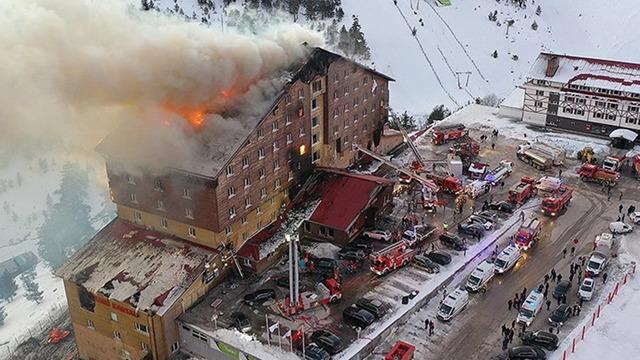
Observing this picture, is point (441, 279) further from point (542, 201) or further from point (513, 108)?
point (513, 108)

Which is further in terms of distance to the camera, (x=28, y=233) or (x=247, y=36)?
(x=28, y=233)

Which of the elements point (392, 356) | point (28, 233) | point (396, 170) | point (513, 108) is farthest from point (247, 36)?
point (28, 233)

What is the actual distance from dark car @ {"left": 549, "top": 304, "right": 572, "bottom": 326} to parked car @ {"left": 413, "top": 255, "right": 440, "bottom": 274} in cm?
854

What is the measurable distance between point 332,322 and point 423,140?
33.9 metres

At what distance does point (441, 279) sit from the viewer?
1850 inches

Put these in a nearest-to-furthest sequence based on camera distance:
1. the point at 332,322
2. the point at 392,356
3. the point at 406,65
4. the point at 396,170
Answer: the point at 392,356 → the point at 332,322 → the point at 396,170 → the point at 406,65

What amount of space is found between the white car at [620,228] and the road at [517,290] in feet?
2.34

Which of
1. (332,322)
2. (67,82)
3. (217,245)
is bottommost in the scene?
(332,322)

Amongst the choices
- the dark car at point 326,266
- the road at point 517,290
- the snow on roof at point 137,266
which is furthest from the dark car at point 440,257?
the snow on roof at point 137,266

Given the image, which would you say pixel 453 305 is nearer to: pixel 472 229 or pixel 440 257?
pixel 440 257

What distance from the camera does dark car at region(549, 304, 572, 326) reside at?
139 ft

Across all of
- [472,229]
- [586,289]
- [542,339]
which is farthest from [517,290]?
[472,229]

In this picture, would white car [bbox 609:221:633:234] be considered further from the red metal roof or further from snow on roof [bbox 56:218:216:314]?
snow on roof [bbox 56:218:216:314]

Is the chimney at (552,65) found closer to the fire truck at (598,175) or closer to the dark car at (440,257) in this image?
the fire truck at (598,175)
